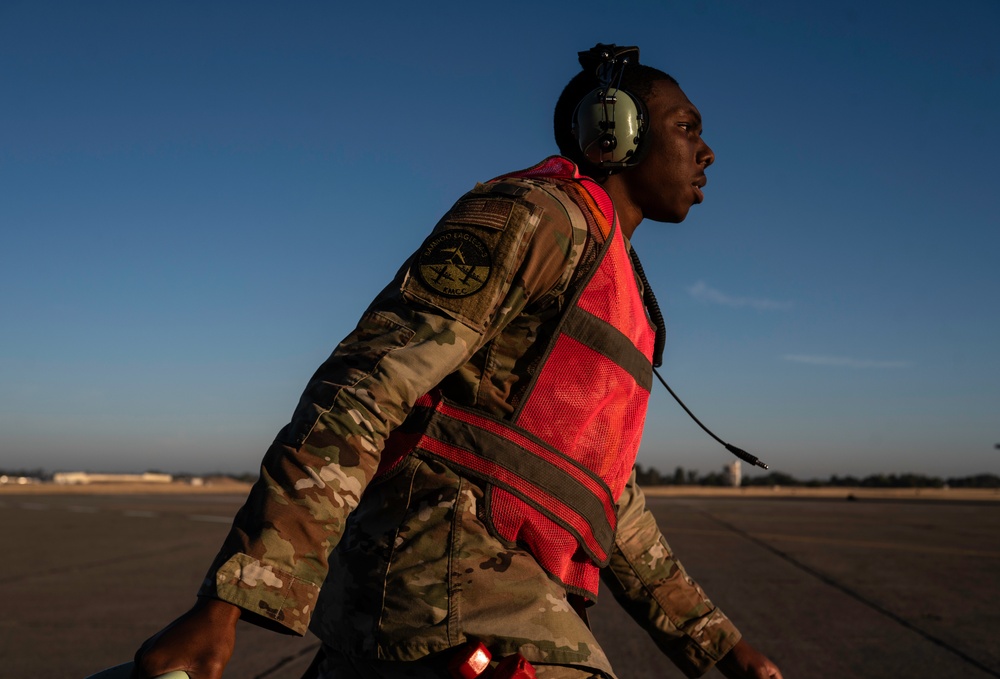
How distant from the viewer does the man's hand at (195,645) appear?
42.5 inches

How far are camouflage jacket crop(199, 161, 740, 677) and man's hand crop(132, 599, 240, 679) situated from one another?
0.10 feet

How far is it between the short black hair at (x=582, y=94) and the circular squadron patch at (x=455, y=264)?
76 centimetres

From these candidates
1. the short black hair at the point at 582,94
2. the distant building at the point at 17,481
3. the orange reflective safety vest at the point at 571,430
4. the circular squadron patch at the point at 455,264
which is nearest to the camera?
the circular squadron patch at the point at 455,264

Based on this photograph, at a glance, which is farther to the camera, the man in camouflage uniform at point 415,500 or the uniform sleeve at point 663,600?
the uniform sleeve at point 663,600

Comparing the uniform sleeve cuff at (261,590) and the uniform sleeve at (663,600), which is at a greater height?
the uniform sleeve cuff at (261,590)

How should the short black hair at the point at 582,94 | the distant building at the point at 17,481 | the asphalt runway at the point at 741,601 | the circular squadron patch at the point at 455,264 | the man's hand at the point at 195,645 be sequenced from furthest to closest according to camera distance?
the distant building at the point at 17,481 < the asphalt runway at the point at 741,601 < the short black hair at the point at 582,94 < the circular squadron patch at the point at 455,264 < the man's hand at the point at 195,645

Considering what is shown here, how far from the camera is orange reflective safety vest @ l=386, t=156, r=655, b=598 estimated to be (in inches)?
60.8

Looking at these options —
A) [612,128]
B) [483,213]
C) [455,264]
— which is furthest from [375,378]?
[612,128]

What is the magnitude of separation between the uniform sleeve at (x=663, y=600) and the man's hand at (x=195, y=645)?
54.2 inches

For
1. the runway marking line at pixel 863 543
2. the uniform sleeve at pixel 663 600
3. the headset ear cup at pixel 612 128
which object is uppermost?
the headset ear cup at pixel 612 128

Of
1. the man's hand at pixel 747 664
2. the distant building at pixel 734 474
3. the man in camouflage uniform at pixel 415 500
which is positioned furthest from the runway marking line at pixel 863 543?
the distant building at pixel 734 474

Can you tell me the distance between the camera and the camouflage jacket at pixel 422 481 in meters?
1.22

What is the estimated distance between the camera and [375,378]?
1307mm

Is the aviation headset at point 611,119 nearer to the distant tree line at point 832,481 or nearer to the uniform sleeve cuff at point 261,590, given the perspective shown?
the uniform sleeve cuff at point 261,590
